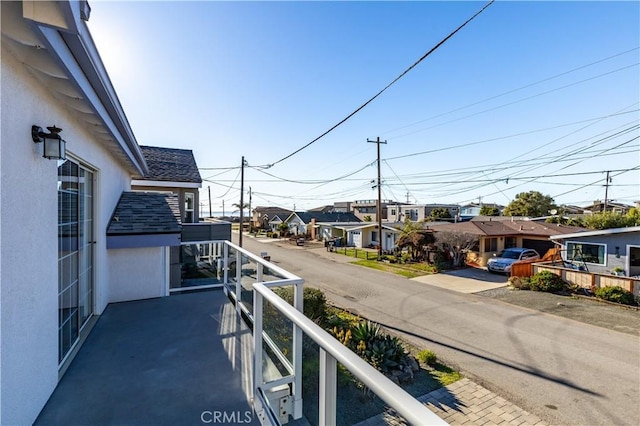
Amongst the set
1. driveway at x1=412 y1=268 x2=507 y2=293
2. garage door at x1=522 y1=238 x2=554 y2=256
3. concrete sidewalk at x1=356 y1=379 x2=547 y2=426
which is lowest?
driveway at x1=412 y1=268 x2=507 y2=293

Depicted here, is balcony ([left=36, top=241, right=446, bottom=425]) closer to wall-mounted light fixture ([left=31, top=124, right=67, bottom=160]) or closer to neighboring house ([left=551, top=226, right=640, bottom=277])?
wall-mounted light fixture ([left=31, top=124, right=67, bottom=160])

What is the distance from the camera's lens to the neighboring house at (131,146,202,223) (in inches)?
475

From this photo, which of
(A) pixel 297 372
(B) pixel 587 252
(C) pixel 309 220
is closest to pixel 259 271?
(A) pixel 297 372

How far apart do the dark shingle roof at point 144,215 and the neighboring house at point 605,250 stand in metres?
18.3

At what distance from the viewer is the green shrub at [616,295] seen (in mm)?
10891

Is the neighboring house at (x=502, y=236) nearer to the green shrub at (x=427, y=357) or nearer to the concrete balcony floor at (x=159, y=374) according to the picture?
the green shrub at (x=427, y=357)

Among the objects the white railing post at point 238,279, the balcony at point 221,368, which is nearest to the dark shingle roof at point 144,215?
the balcony at point 221,368

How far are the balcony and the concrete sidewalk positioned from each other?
3889 mm

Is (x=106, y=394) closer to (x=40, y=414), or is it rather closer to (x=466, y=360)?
(x=40, y=414)

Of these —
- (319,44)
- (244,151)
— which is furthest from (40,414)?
(244,151)

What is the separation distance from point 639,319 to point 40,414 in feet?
49.1

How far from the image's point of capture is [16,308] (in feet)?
7.41

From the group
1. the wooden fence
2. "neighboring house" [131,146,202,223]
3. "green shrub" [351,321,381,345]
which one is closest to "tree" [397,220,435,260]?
the wooden fence

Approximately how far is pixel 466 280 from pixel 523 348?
7.75 metres
